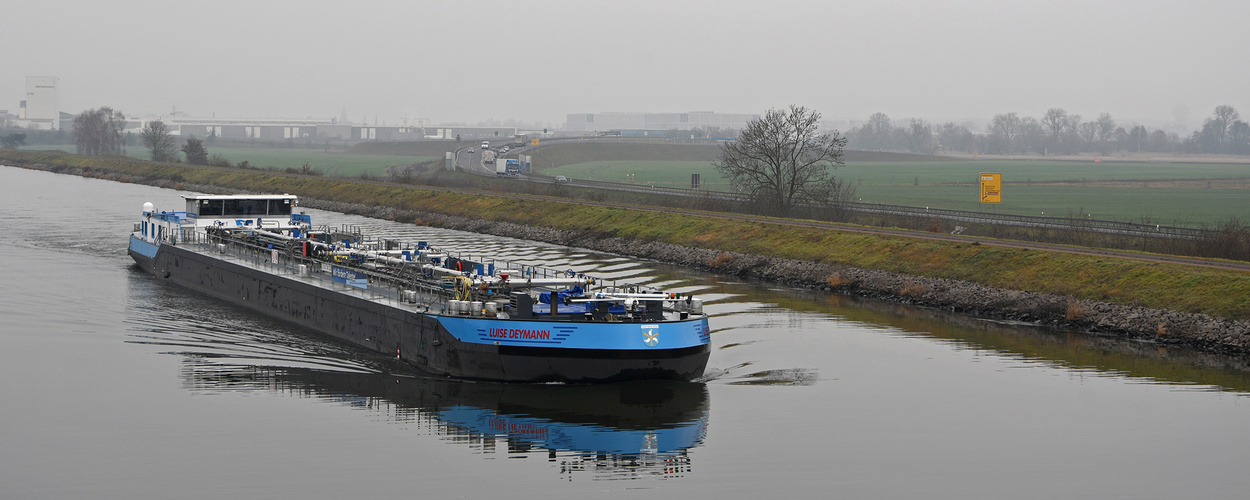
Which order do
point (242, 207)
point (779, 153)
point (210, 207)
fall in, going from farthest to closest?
1. point (779, 153)
2. point (242, 207)
3. point (210, 207)

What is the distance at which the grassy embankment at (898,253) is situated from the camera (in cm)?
3988

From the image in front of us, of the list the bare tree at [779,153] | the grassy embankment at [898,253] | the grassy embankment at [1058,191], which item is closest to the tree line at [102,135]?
the grassy embankment at [1058,191]

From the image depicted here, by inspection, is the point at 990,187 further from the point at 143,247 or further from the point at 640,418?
the point at 640,418

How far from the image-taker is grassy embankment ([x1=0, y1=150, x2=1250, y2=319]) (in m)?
39.9

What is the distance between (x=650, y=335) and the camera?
1039 inches

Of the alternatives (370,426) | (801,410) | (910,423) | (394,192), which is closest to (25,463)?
(370,426)

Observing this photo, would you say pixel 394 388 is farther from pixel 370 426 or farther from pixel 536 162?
pixel 536 162

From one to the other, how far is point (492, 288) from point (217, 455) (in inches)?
418

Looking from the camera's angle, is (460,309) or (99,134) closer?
(460,309)

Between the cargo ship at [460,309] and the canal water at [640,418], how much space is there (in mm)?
773

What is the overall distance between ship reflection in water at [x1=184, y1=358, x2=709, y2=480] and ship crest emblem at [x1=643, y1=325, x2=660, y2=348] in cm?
171

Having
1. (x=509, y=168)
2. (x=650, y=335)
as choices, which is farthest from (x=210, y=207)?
(x=509, y=168)

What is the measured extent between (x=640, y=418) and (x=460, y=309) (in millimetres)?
5613

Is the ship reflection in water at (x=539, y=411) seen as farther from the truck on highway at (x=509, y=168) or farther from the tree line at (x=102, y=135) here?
the tree line at (x=102, y=135)
